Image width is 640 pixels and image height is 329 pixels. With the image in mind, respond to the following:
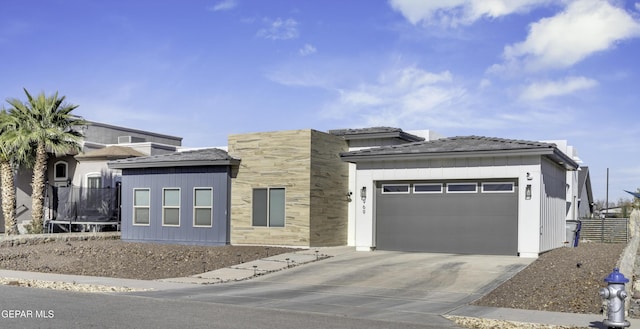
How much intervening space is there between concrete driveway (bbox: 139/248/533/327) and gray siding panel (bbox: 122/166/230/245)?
5.80 m

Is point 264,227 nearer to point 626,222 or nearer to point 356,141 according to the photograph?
point 356,141

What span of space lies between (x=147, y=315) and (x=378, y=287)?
6.14m

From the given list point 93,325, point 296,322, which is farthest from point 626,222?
point 93,325

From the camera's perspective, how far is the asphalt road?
10.3 m

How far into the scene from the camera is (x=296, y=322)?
10875 mm

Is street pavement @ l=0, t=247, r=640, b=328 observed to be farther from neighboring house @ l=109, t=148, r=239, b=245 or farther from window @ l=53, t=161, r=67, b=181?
Result: window @ l=53, t=161, r=67, b=181

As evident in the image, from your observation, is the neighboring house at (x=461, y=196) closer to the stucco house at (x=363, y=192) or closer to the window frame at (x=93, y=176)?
the stucco house at (x=363, y=192)

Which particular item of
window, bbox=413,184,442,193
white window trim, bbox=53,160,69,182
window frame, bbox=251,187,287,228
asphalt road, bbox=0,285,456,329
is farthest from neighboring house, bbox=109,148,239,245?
asphalt road, bbox=0,285,456,329

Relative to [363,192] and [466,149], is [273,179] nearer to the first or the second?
[363,192]

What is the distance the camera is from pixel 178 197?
84.2 ft

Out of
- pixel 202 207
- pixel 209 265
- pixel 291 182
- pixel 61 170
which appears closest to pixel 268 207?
pixel 291 182

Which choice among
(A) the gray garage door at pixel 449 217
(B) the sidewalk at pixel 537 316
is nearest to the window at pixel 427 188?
(A) the gray garage door at pixel 449 217

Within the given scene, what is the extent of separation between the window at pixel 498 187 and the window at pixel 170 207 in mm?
11889

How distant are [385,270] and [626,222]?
22.0m
